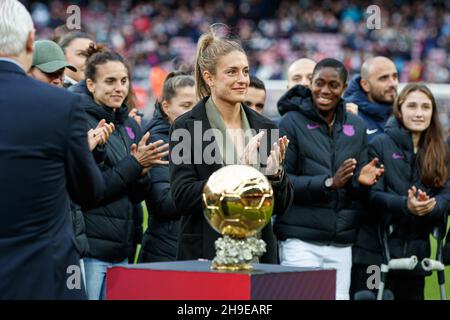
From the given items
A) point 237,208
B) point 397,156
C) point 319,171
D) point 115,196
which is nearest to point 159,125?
point 115,196

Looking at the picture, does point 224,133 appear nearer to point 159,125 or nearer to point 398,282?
point 159,125

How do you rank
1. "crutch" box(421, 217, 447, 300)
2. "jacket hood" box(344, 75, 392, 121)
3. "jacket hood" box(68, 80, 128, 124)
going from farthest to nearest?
"jacket hood" box(344, 75, 392, 121), "crutch" box(421, 217, 447, 300), "jacket hood" box(68, 80, 128, 124)

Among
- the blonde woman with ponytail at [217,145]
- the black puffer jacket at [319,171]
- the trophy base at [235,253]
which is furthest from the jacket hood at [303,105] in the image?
the trophy base at [235,253]

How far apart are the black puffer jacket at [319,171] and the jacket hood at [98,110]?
1148mm

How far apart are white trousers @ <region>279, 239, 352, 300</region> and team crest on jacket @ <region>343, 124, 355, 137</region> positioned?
0.75 metres

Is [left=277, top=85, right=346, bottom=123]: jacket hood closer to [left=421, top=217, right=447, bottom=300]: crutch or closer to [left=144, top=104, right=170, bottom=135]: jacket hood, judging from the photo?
[left=144, top=104, right=170, bottom=135]: jacket hood

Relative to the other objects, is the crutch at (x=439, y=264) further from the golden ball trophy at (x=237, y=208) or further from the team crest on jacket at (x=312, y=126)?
the golden ball trophy at (x=237, y=208)

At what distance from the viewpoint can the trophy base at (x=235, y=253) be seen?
11.6 feet

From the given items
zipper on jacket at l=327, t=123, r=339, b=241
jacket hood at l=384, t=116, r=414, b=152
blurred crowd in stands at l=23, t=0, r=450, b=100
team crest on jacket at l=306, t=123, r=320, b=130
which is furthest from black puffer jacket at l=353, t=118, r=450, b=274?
blurred crowd in stands at l=23, t=0, r=450, b=100

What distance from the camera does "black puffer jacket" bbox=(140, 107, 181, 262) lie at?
19.9ft

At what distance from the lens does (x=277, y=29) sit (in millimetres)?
27891

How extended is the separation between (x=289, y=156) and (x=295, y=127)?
20cm

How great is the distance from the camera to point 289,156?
257 inches
